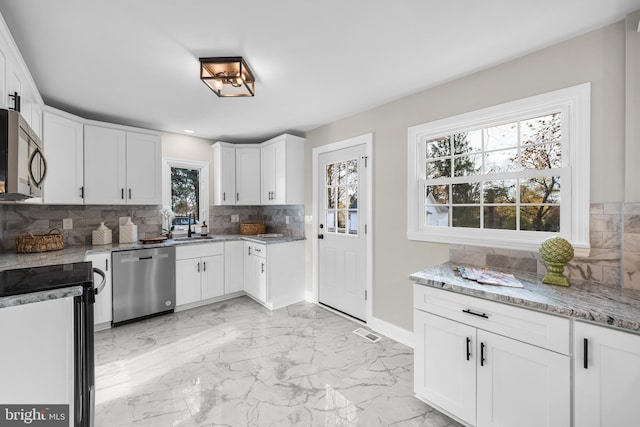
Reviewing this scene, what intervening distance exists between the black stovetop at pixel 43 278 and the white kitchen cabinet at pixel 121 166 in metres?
1.51

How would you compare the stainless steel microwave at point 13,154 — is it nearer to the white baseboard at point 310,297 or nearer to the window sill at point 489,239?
the window sill at point 489,239

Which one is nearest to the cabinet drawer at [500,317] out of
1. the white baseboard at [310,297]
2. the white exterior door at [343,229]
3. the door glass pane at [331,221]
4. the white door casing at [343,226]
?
the white door casing at [343,226]

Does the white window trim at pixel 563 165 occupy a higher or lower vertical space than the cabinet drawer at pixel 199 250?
higher

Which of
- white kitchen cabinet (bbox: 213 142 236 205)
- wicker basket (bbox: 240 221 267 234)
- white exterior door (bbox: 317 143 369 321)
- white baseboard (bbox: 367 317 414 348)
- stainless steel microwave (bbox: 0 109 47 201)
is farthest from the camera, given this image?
wicker basket (bbox: 240 221 267 234)

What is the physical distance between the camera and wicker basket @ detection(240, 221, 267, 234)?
14.3 ft

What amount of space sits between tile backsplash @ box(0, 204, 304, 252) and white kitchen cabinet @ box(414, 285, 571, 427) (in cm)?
251

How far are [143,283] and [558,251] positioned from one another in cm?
388

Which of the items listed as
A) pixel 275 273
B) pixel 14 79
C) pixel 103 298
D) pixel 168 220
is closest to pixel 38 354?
pixel 14 79

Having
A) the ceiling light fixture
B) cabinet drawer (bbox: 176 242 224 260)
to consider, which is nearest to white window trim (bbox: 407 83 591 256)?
the ceiling light fixture

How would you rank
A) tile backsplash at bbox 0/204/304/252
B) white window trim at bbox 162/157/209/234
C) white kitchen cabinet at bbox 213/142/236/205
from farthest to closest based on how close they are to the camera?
white kitchen cabinet at bbox 213/142/236/205 → white window trim at bbox 162/157/209/234 → tile backsplash at bbox 0/204/304/252

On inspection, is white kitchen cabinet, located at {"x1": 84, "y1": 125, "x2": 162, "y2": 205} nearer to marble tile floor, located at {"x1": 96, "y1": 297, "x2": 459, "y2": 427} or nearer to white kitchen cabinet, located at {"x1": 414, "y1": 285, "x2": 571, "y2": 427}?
marble tile floor, located at {"x1": 96, "y1": 297, "x2": 459, "y2": 427}

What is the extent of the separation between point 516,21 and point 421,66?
63 centimetres

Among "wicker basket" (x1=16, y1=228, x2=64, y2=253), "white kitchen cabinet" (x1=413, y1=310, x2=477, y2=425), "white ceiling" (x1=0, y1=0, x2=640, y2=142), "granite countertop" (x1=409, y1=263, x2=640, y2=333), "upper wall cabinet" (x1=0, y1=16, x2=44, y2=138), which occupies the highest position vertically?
"white ceiling" (x1=0, y1=0, x2=640, y2=142)

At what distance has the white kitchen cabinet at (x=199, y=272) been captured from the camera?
342cm
